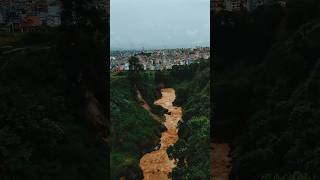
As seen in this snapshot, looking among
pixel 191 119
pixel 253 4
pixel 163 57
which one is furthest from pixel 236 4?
pixel 191 119

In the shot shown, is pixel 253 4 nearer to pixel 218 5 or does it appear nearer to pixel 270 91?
pixel 218 5

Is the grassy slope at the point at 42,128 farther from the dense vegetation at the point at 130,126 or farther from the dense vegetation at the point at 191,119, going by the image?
the dense vegetation at the point at 191,119

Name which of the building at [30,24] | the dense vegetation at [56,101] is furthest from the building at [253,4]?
the building at [30,24]

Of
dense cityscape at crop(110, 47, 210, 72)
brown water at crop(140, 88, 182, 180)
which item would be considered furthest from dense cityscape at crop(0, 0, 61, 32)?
brown water at crop(140, 88, 182, 180)

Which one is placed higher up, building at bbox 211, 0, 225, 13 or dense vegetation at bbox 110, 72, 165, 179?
→ building at bbox 211, 0, 225, 13

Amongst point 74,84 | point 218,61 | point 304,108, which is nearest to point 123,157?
point 74,84

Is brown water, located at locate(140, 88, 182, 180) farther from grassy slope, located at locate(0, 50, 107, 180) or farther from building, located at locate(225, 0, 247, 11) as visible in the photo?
building, located at locate(225, 0, 247, 11)

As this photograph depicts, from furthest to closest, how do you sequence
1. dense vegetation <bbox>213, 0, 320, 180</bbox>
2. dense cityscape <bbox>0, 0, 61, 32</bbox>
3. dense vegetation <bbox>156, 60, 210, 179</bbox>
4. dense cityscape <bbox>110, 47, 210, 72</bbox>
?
1. dense cityscape <bbox>110, 47, 210, 72</bbox>
2. dense vegetation <bbox>156, 60, 210, 179</bbox>
3. dense cityscape <bbox>0, 0, 61, 32</bbox>
4. dense vegetation <bbox>213, 0, 320, 180</bbox>
